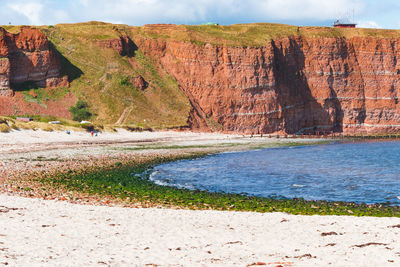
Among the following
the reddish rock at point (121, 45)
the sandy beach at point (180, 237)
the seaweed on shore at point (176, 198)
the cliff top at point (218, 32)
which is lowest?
the seaweed on shore at point (176, 198)

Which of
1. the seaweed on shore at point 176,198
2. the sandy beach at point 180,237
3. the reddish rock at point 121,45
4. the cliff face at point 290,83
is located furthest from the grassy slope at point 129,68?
the sandy beach at point 180,237

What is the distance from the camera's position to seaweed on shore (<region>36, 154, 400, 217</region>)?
18297mm

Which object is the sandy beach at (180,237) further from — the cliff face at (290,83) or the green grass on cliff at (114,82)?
the cliff face at (290,83)

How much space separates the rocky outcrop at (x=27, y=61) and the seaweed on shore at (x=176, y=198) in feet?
175

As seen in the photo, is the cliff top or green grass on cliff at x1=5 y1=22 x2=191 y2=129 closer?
green grass on cliff at x1=5 y1=22 x2=191 y2=129

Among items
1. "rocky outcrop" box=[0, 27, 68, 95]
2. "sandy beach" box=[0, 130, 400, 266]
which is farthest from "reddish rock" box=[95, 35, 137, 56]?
"sandy beach" box=[0, 130, 400, 266]

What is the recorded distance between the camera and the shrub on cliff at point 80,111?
7100 centimetres

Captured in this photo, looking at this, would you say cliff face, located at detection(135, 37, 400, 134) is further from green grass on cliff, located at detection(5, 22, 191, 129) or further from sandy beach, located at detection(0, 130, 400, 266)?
sandy beach, located at detection(0, 130, 400, 266)

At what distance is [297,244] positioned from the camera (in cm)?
1209

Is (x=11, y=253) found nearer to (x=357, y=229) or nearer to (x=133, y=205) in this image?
(x=133, y=205)

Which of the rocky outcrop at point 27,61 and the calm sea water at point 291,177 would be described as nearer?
the calm sea water at point 291,177

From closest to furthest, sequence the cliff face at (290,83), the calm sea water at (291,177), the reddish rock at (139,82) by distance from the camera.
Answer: the calm sea water at (291,177) < the reddish rock at (139,82) < the cliff face at (290,83)

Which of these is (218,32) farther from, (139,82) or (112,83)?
(112,83)

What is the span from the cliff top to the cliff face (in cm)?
217
